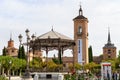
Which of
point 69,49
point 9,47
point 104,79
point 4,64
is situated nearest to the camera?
point 104,79

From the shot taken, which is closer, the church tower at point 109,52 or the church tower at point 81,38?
the church tower at point 81,38

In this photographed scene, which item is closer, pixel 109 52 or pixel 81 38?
pixel 81 38

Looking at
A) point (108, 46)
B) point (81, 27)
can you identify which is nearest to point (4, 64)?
point (81, 27)

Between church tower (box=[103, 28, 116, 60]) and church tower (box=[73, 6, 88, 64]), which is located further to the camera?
church tower (box=[103, 28, 116, 60])

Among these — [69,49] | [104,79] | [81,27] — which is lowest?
[104,79]

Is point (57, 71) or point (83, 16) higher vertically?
point (83, 16)

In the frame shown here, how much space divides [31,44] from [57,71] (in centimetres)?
424

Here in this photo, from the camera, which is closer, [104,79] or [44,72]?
[104,79]

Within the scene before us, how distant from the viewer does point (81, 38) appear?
79.9 meters

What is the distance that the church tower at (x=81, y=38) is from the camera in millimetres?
78625

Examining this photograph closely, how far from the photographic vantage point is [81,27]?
81250mm

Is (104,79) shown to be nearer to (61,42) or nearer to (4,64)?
(61,42)

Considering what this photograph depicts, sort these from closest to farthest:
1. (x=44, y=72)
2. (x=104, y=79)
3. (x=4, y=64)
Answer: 1. (x=104, y=79)
2. (x=44, y=72)
3. (x=4, y=64)

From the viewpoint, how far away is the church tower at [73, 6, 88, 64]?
3095 inches
